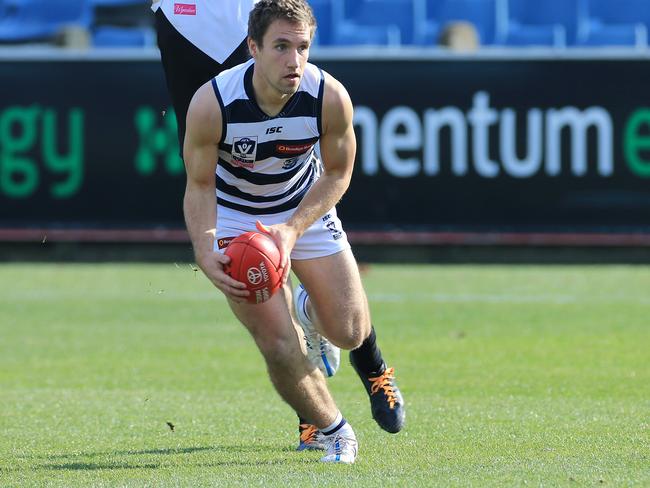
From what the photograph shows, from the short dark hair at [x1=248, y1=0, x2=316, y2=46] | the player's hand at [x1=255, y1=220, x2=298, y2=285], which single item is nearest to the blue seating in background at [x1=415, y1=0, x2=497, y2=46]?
the short dark hair at [x1=248, y1=0, x2=316, y2=46]

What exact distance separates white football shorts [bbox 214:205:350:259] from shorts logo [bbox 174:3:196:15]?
129 cm

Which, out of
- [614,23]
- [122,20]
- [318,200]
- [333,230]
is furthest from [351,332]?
[122,20]

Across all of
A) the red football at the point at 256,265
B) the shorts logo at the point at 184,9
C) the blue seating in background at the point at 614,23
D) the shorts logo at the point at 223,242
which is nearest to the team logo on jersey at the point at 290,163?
the shorts logo at the point at 223,242

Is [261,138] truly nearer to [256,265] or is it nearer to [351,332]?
[256,265]

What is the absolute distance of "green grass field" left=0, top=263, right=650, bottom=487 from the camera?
638cm

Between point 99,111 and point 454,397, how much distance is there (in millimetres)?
10039

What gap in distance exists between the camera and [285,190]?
273 inches

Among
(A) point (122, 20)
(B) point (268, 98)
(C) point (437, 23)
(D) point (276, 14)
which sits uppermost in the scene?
(D) point (276, 14)

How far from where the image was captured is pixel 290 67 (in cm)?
632

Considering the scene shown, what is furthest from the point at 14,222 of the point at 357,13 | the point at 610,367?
the point at 610,367

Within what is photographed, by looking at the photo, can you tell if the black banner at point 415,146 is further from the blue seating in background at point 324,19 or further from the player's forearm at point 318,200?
the player's forearm at point 318,200

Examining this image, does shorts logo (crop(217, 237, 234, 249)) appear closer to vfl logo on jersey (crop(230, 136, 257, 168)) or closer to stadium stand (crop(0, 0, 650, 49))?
vfl logo on jersey (crop(230, 136, 257, 168))

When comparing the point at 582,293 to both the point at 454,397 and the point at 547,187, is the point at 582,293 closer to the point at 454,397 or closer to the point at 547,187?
the point at 547,187

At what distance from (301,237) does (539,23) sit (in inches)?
527
